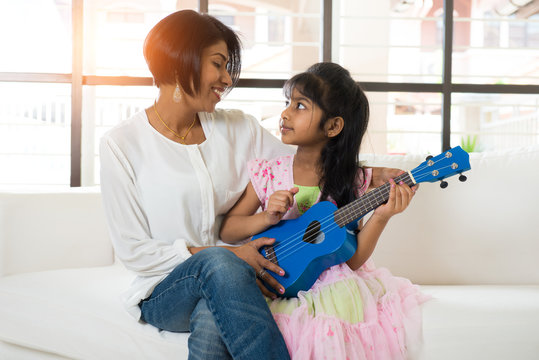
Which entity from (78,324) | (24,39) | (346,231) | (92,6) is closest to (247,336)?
(346,231)

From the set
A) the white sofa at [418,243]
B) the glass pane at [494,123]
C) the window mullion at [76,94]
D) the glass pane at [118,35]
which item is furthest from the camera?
the glass pane at [494,123]

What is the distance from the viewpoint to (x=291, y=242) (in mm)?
1369

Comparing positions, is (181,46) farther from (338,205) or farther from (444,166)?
(444,166)

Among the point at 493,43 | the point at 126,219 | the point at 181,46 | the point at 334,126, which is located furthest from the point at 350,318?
the point at 493,43

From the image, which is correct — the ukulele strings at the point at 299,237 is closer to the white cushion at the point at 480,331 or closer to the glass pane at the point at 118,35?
the white cushion at the point at 480,331

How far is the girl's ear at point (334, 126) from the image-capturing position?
4.94 ft

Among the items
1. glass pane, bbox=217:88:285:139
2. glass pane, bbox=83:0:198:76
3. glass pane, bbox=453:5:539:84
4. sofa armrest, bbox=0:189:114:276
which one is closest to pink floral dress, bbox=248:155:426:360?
sofa armrest, bbox=0:189:114:276

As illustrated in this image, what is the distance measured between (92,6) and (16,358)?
1.90 meters

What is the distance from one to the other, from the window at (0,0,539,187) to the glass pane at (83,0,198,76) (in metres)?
0.01

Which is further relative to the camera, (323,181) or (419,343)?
(323,181)

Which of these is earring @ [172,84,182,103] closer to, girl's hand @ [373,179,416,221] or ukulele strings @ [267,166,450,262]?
ukulele strings @ [267,166,450,262]

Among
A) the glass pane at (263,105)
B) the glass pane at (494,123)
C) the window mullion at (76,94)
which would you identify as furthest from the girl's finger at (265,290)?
the glass pane at (263,105)

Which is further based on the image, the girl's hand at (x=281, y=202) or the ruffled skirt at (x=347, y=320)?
the girl's hand at (x=281, y=202)

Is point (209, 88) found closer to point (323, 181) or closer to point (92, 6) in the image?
point (323, 181)
